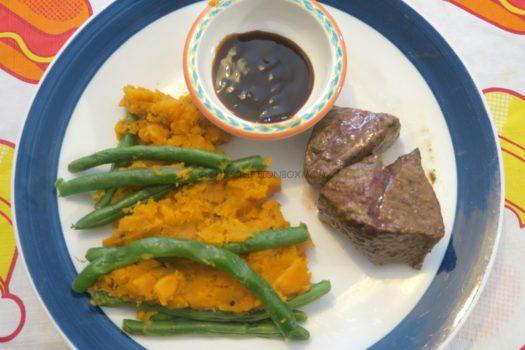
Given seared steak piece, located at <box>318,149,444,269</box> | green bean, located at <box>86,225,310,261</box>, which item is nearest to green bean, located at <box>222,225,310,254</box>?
green bean, located at <box>86,225,310,261</box>

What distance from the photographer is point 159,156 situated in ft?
11.1

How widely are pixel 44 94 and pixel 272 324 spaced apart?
2605 mm

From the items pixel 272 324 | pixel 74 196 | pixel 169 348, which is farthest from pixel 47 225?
pixel 272 324

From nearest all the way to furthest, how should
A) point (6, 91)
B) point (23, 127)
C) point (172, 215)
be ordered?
point (172, 215) → point (23, 127) → point (6, 91)

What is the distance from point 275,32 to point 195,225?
1762mm

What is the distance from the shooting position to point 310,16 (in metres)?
3.55

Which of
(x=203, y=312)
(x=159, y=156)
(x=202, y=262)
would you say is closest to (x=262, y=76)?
(x=159, y=156)

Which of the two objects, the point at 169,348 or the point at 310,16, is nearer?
the point at 169,348

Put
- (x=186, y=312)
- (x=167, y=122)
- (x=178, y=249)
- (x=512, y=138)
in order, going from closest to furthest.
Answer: (x=178, y=249)
(x=186, y=312)
(x=167, y=122)
(x=512, y=138)

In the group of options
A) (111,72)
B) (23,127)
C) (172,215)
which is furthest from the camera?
(111,72)

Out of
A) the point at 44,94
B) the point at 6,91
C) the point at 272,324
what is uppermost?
the point at 6,91

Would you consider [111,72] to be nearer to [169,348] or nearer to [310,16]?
[310,16]

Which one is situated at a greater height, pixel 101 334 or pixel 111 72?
pixel 111 72

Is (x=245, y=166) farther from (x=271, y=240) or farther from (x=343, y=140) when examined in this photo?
(x=343, y=140)
